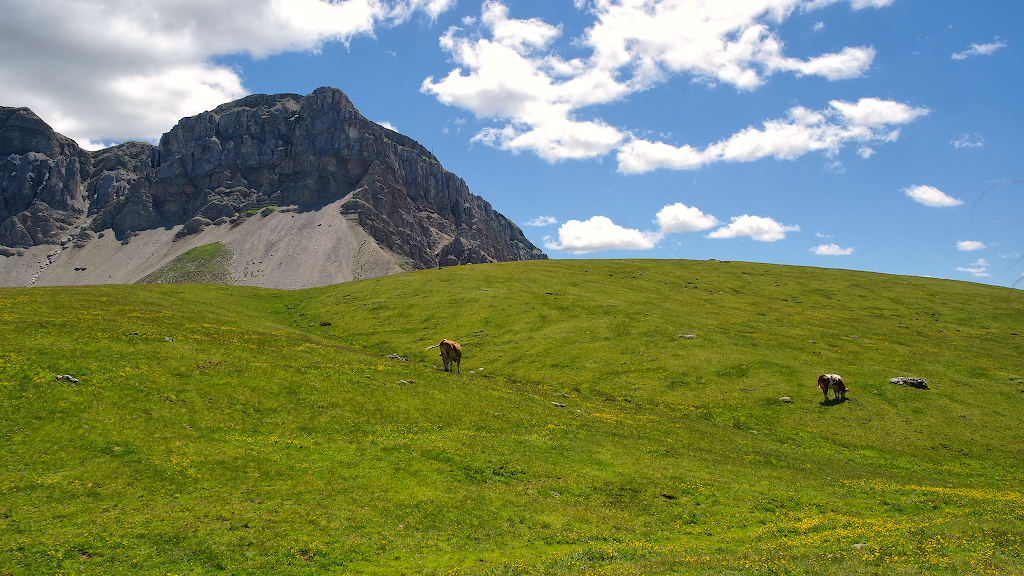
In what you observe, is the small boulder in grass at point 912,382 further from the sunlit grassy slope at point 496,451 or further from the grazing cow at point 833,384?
the grazing cow at point 833,384

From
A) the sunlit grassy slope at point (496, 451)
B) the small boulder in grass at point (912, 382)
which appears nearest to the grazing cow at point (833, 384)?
the sunlit grassy slope at point (496, 451)

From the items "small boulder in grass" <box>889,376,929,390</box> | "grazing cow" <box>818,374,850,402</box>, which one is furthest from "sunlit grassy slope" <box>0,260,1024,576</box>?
"grazing cow" <box>818,374,850,402</box>

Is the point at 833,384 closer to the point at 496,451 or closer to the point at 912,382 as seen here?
the point at 912,382

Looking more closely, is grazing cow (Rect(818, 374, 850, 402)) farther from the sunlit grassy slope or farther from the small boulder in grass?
the small boulder in grass

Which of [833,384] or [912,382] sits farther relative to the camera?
[912,382]

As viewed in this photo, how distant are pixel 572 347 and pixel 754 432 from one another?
20.4 meters

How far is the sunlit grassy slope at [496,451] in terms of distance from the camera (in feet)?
50.8

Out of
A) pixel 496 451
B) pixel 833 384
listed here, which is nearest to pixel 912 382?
pixel 833 384

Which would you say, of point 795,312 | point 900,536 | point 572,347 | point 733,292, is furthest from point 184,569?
point 733,292

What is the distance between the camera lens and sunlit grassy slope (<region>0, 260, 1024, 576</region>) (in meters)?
15.5

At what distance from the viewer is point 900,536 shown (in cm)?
1752

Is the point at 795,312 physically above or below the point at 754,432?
above

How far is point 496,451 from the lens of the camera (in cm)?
2548

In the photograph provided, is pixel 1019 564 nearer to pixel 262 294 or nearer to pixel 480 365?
pixel 480 365
